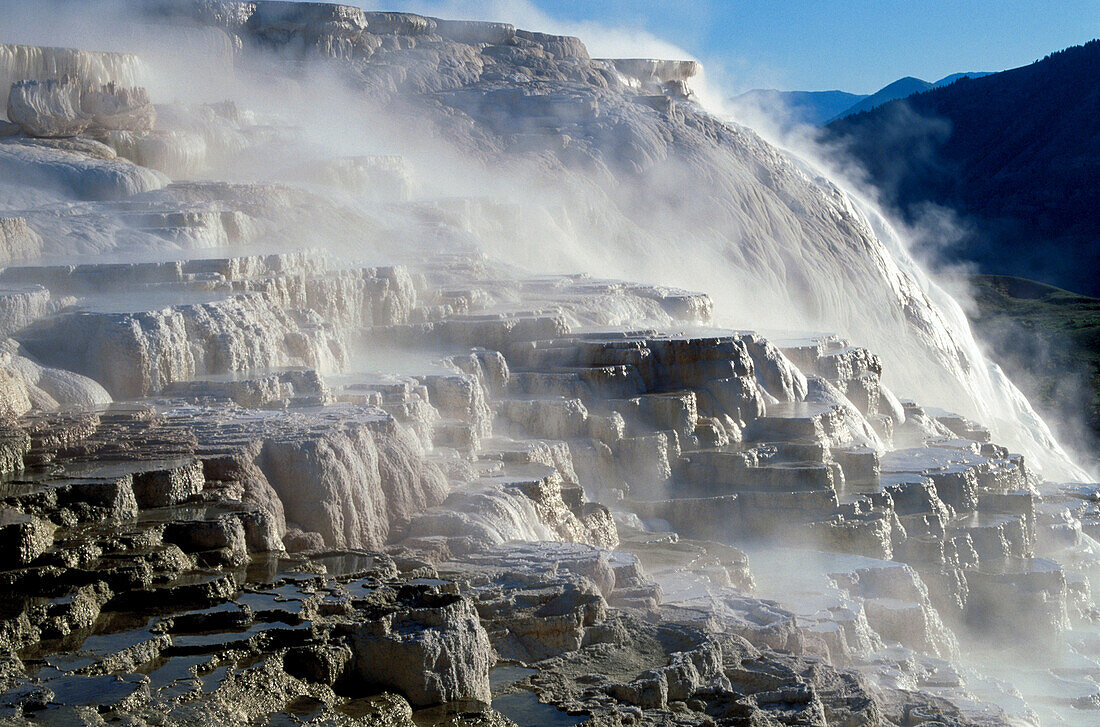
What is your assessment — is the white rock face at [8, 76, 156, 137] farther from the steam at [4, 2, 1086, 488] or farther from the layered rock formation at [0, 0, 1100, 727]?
the steam at [4, 2, 1086, 488]

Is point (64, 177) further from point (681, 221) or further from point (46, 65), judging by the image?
point (681, 221)

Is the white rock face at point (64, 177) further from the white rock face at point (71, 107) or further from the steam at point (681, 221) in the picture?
the steam at point (681, 221)

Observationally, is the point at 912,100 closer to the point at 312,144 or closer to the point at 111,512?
the point at 312,144

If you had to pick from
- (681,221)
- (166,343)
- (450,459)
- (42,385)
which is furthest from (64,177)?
(681,221)

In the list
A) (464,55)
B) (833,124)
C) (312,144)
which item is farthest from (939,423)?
(833,124)

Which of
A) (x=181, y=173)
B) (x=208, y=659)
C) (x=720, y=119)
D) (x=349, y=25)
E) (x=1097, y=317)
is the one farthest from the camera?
(x=1097, y=317)

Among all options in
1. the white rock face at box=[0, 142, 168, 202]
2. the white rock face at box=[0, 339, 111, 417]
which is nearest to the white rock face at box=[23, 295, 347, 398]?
the white rock face at box=[0, 339, 111, 417]
